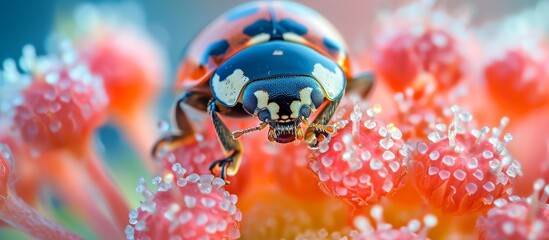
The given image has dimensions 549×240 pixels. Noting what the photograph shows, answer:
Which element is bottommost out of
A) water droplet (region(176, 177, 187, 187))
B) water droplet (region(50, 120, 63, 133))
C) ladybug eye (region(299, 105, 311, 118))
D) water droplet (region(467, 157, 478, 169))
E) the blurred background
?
water droplet (region(176, 177, 187, 187))

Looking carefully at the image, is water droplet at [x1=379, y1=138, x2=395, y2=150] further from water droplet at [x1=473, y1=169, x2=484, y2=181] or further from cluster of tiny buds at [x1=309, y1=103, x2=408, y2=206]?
water droplet at [x1=473, y1=169, x2=484, y2=181]

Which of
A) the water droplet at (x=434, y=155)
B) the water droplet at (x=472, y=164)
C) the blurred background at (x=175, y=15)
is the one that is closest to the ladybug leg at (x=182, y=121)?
the water droplet at (x=434, y=155)

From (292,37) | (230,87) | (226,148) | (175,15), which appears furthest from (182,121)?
(175,15)

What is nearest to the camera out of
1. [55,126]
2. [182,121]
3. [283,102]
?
[283,102]

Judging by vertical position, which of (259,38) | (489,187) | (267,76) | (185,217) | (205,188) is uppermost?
(259,38)

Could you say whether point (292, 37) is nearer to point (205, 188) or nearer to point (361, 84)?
point (361, 84)

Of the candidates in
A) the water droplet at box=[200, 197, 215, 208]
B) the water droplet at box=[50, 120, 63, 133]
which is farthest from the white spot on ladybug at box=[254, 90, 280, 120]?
the water droplet at box=[50, 120, 63, 133]
